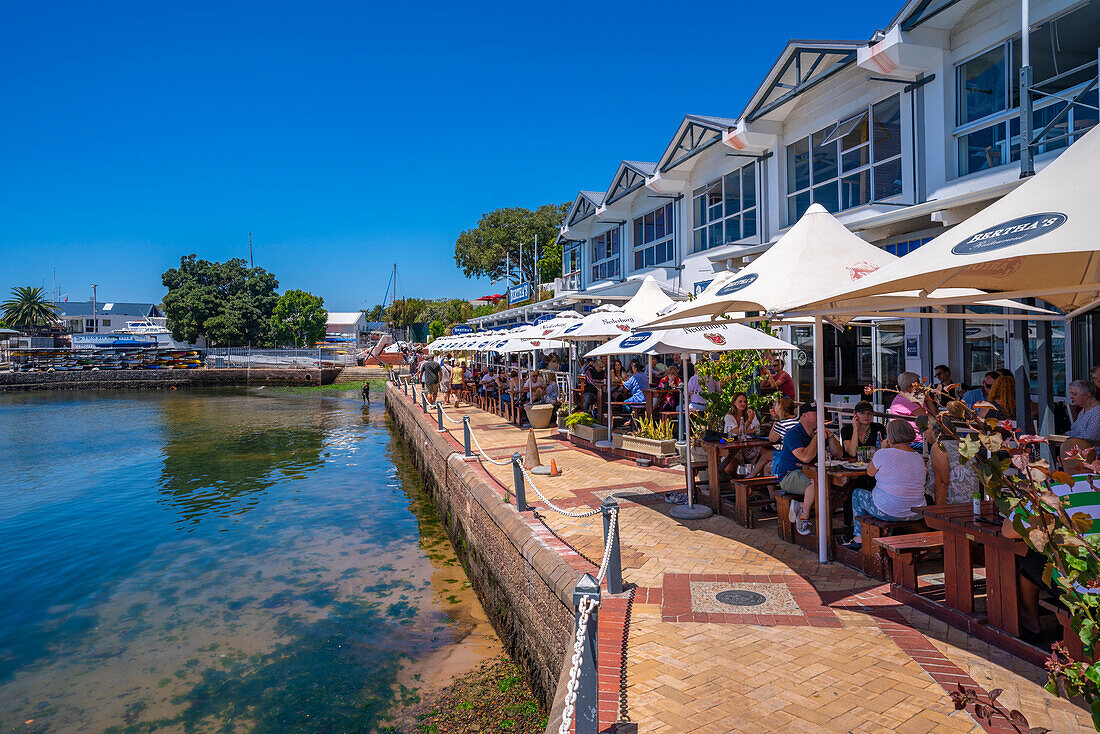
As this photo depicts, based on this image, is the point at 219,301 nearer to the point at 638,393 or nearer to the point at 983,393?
the point at 638,393

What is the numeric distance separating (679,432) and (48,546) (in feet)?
40.8

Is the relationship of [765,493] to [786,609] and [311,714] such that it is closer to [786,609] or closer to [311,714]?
[786,609]

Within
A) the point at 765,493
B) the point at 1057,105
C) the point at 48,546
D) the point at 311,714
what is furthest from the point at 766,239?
the point at 48,546

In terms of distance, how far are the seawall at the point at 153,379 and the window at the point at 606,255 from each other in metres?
38.8

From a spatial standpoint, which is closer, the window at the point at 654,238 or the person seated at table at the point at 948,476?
the person seated at table at the point at 948,476

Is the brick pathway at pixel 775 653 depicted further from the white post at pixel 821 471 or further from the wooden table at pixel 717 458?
the wooden table at pixel 717 458

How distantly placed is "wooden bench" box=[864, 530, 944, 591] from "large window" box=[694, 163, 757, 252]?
12093mm

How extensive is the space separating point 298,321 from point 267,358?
13209mm

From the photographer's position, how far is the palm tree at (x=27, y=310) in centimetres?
9119

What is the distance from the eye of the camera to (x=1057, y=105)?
31.4 feet

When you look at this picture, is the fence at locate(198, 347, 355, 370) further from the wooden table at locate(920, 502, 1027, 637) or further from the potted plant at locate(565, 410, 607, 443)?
the wooden table at locate(920, 502, 1027, 637)

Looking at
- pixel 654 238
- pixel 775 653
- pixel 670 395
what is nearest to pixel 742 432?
pixel 670 395

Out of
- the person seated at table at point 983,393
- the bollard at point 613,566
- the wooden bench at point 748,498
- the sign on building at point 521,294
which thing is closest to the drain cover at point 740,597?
the bollard at point 613,566

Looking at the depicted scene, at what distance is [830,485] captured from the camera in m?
5.91
